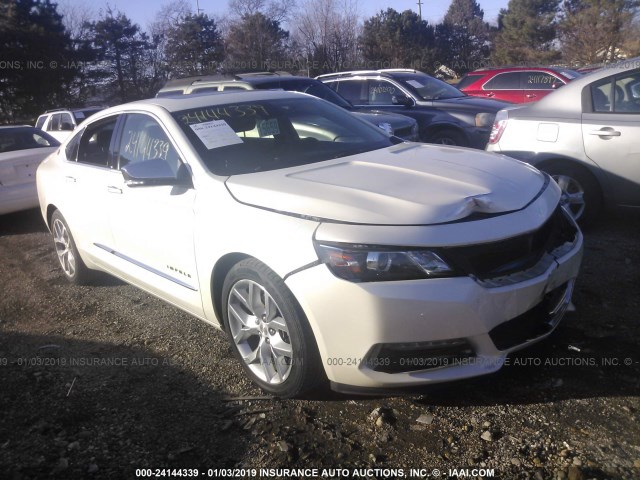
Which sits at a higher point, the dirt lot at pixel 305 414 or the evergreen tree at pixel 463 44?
the evergreen tree at pixel 463 44

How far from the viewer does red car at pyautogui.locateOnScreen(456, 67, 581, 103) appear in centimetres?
1248

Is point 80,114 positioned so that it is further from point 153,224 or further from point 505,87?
point 153,224

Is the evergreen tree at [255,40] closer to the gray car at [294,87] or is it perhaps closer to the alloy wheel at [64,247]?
the gray car at [294,87]

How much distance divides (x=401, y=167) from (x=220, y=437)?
5.91 ft

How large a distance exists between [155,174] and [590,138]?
12.7 feet

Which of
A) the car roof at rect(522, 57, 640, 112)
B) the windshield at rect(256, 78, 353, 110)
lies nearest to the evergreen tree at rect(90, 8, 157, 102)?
the windshield at rect(256, 78, 353, 110)

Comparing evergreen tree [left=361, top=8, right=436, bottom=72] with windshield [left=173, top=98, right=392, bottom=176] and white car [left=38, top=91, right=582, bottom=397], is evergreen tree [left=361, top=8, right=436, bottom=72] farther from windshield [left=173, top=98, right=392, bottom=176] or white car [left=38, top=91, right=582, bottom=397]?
white car [left=38, top=91, right=582, bottom=397]

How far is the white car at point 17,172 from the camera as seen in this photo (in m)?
7.44

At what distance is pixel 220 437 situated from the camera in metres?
2.88

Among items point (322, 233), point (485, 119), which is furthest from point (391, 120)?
point (322, 233)

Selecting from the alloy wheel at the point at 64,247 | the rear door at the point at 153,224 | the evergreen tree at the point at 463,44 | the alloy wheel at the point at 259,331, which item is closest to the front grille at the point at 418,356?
the alloy wheel at the point at 259,331

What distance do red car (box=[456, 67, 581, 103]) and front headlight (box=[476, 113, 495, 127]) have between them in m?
4.32

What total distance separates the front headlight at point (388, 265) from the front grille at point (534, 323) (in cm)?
43

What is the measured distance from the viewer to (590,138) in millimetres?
5312
